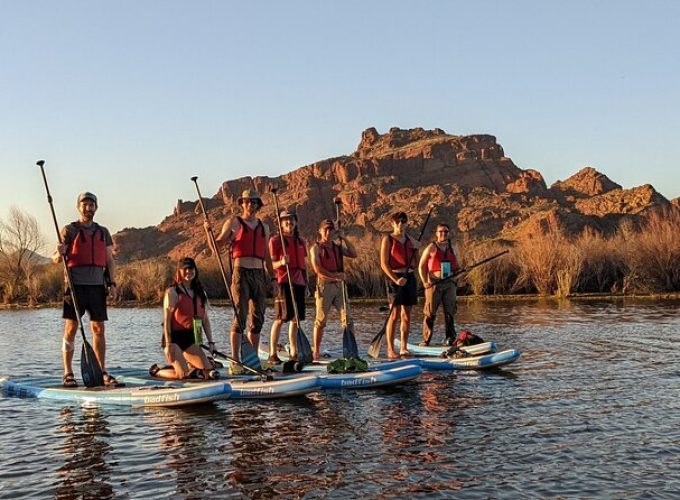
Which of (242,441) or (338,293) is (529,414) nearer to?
(242,441)

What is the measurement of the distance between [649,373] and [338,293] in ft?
16.3

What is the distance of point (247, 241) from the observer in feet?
37.0

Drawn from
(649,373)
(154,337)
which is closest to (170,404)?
(649,373)

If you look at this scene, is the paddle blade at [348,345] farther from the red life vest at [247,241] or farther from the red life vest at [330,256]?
the red life vest at [247,241]

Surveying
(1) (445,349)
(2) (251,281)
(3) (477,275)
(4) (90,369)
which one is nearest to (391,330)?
(1) (445,349)

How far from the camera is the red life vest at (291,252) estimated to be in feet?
Answer: 39.9

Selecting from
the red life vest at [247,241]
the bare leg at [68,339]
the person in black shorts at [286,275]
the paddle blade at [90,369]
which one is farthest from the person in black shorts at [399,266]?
the bare leg at [68,339]

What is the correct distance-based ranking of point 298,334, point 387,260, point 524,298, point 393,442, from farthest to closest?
point 524,298 < point 387,260 < point 298,334 < point 393,442

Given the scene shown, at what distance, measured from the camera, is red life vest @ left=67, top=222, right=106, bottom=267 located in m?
10.3

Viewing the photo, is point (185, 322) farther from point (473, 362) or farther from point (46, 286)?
point (46, 286)

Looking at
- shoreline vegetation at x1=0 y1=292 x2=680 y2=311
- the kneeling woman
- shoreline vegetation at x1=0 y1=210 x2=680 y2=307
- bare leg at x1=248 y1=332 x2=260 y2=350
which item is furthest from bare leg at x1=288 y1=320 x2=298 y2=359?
shoreline vegetation at x1=0 y1=210 x2=680 y2=307

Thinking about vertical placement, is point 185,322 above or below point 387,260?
below

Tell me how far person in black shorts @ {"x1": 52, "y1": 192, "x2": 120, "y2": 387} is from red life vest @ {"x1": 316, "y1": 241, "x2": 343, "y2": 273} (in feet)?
11.2

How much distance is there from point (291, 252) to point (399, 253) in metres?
1.97
